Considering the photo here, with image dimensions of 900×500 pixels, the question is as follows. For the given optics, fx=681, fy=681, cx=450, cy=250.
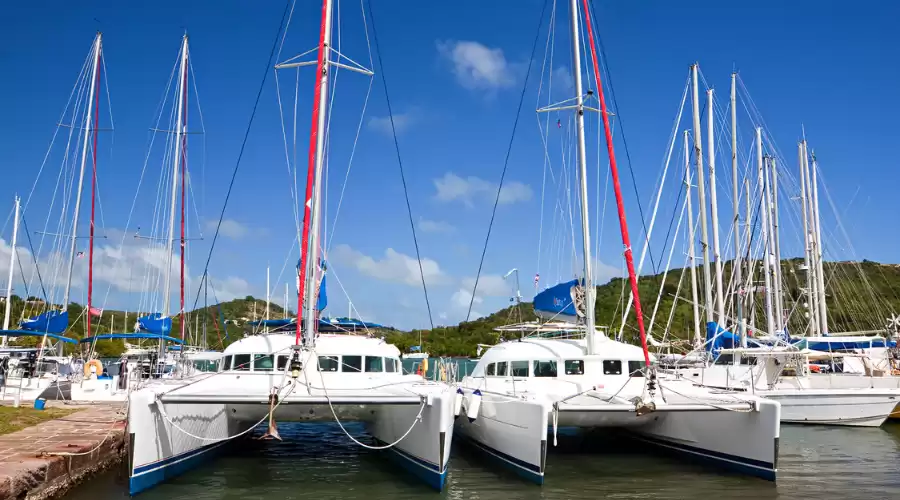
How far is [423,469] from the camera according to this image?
36.9 feet

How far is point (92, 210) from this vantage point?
88.4ft

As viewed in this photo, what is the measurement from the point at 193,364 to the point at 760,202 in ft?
76.1

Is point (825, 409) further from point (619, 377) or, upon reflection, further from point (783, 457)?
point (619, 377)

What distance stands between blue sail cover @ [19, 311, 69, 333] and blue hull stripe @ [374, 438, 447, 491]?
16.6 m

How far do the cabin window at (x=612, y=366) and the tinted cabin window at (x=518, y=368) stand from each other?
1658mm

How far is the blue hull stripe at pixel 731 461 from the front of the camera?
1130cm

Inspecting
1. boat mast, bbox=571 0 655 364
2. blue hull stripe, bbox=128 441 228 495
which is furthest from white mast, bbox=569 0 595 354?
blue hull stripe, bbox=128 441 228 495

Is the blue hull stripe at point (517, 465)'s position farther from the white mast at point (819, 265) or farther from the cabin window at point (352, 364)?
the white mast at point (819, 265)

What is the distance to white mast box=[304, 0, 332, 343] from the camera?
39.3 ft

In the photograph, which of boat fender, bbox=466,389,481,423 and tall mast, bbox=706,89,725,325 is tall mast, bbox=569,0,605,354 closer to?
boat fender, bbox=466,389,481,423

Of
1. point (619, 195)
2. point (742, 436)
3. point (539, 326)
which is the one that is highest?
point (619, 195)

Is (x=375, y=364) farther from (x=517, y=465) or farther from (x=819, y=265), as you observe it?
(x=819, y=265)

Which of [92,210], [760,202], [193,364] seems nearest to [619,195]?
[193,364]

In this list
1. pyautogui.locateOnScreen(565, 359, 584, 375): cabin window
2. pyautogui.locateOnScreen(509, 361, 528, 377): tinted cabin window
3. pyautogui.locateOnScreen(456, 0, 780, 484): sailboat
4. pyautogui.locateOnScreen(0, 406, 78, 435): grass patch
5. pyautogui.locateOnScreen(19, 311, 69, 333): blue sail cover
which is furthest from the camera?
pyautogui.locateOnScreen(19, 311, 69, 333): blue sail cover
